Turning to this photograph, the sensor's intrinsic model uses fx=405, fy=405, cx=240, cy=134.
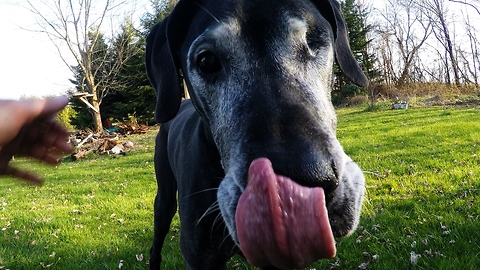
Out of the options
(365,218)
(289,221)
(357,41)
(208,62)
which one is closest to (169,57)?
(208,62)

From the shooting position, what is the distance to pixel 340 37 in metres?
2.77

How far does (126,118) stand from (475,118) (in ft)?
86.6

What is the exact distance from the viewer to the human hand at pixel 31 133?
172 cm

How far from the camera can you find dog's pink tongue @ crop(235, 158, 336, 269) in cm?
137

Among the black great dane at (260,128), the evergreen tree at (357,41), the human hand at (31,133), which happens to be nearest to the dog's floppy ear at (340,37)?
the black great dane at (260,128)

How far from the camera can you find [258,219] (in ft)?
4.67

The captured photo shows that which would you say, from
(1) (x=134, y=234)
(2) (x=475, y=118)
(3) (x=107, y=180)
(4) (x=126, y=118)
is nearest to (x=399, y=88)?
(2) (x=475, y=118)

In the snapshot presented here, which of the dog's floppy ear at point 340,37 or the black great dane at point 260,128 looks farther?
the dog's floppy ear at point 340,37

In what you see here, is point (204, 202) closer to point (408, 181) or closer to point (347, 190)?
point (347, 190)

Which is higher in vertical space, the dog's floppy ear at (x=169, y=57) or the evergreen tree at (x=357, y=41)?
the evergreen tree at (x=357, y=41)

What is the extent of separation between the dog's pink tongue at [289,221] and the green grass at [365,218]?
36.6 inches

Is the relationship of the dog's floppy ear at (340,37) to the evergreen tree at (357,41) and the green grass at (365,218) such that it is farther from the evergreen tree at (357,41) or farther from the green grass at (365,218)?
the evergreen tree at (357,41)

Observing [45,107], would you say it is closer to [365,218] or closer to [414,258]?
[414,258]

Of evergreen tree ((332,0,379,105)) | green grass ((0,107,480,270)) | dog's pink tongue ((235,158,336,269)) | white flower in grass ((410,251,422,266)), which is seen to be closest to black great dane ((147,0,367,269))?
dog's pink tongue ((235,158,336,269))
